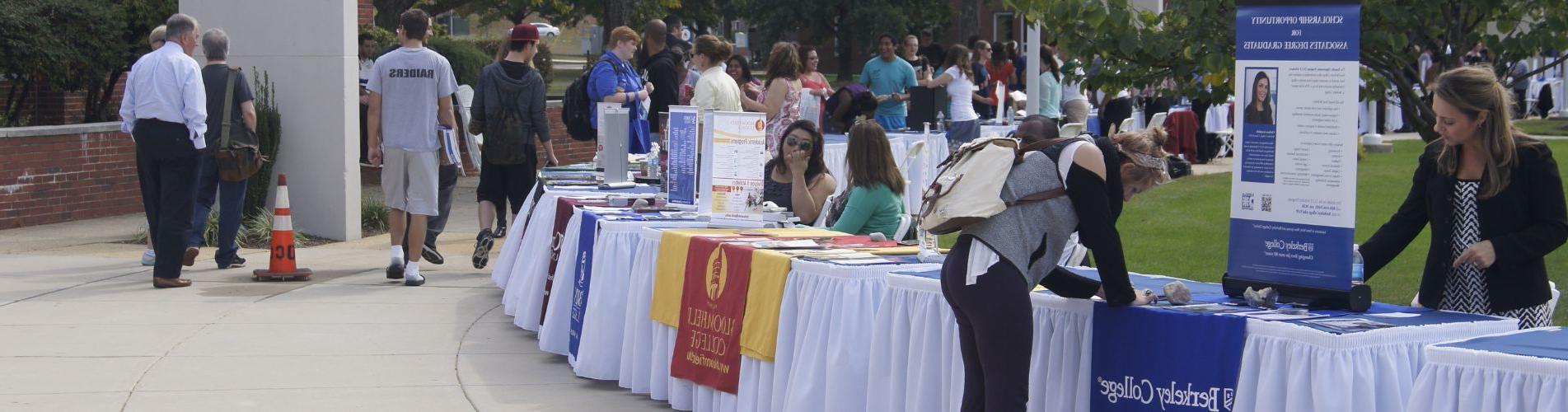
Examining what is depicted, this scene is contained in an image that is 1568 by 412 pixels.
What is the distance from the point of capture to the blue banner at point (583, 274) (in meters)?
7.32

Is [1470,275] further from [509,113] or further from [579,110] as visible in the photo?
[579,110]

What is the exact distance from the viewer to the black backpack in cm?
1123

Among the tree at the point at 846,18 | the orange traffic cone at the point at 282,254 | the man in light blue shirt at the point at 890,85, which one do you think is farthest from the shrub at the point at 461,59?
the tree at the point at 846,18

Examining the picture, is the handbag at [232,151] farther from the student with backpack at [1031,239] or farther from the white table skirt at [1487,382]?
the white table skirt at [1487,382]

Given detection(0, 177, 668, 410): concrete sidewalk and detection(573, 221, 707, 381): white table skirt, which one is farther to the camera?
detection(573, 221, 707, 381): white table skirt

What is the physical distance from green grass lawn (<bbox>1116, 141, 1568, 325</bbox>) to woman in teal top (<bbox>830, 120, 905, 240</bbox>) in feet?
10.3

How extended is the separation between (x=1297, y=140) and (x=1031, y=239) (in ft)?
2.77

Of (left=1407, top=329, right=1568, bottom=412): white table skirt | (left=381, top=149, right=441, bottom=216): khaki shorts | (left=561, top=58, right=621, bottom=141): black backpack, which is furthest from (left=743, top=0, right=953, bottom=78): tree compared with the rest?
(left=1407, top=329, right=1568, bottom=412): white table skirt

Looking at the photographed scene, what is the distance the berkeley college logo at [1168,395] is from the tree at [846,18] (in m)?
50.1

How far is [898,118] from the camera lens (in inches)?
661

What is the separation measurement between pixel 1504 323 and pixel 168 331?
21.3ft

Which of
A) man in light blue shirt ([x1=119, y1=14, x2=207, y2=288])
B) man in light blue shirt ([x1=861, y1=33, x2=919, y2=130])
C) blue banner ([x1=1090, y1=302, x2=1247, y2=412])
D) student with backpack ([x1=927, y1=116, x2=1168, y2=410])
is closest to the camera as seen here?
blue banner ([x1=1090, y1=302, x2=1247, y2=412])

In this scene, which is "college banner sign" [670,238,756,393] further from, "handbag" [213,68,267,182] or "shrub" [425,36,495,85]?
"shrub" [425,36,495,85]

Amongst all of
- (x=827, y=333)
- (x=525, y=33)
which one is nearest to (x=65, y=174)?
(x=525, y=33)
